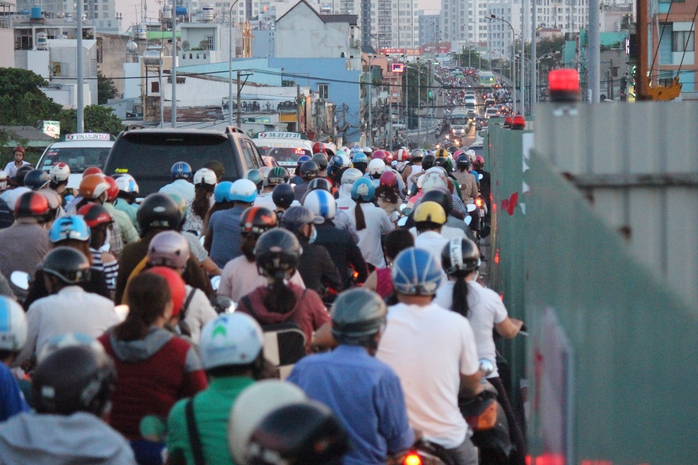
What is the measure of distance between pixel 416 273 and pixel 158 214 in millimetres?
2804

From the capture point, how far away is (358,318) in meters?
4.83

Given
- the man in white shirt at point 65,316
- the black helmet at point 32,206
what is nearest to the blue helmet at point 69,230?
the man in white shirt at point 65,316

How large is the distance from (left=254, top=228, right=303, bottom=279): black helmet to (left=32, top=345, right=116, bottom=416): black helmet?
108 inches

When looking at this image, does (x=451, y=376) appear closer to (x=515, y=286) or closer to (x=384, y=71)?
(x=515, y=286)

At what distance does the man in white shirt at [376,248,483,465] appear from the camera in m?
5.57

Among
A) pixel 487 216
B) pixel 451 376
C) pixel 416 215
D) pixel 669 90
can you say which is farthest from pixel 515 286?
pixel 669 90

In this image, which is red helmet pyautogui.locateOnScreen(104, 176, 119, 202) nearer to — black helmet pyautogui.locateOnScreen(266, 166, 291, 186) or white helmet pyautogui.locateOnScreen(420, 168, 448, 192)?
white helmet pyautogui.locateOnScreen(420, 168, 448, 192)

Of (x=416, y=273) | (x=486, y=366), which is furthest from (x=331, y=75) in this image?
(x=416, y=273)

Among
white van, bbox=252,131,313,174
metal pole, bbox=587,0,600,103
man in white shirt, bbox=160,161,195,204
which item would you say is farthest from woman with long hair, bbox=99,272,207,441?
white van, bbox=252,131,313,174

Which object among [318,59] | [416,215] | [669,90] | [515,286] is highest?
[318,59]

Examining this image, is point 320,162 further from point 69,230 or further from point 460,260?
point 460,260

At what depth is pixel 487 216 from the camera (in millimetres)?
21344

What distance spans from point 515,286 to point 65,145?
36.8ft

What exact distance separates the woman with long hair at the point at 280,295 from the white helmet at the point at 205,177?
500cm
